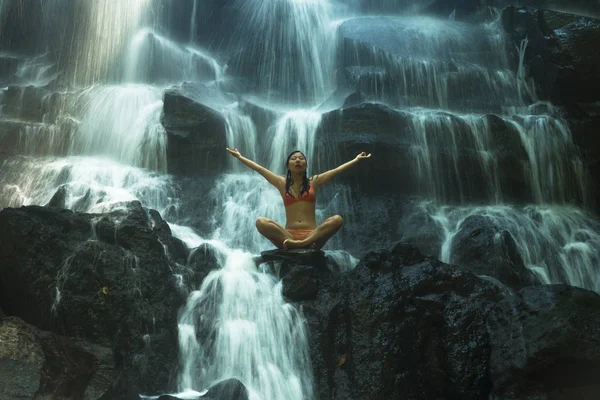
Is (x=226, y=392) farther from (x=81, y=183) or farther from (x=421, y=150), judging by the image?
(x=421, y=150)

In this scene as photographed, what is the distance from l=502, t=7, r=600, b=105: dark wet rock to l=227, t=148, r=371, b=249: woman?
6.66 meters

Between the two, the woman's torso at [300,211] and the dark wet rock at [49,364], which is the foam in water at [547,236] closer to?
the woman's torso at [300,211]

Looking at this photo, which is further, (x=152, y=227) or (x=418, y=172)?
(x=418, y=172)

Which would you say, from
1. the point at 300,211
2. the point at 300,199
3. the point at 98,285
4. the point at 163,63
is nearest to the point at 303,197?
the point at 300,199

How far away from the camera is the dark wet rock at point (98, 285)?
19.4ft

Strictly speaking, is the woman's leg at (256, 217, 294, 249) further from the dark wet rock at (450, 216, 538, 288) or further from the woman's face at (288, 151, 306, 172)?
the dark wet rock at (450, 216, 538, 288)

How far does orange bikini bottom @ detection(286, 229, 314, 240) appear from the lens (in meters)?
7.23

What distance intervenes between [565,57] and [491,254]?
6.03 meters

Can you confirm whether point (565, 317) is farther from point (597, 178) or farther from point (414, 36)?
point (414, 36)

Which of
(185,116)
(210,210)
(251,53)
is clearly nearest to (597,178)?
(210,210)

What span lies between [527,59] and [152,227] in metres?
10.4

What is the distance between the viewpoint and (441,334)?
5.83 m

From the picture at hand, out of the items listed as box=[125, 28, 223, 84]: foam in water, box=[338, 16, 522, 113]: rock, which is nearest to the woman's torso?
box=[338, 16, 522, 113]: rock

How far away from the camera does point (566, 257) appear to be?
9.03 metres
